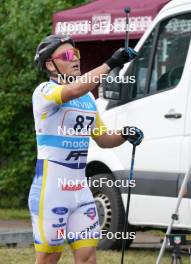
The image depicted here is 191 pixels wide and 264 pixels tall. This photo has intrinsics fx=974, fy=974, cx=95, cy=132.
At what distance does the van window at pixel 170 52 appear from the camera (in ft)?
30.4

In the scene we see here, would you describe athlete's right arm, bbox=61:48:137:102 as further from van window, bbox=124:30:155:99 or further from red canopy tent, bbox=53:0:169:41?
red canopy tent, bbox=53:0:169:41

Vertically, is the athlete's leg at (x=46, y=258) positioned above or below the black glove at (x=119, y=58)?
below

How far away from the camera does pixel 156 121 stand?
30.6 ft

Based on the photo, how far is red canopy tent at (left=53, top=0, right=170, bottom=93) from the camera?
40.2 feet

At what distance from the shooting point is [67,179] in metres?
6.18

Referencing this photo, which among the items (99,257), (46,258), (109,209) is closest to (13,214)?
(109,209)

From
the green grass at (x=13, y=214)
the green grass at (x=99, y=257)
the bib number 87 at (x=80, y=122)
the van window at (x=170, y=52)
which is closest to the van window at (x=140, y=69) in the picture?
the van window at (x=170, y=52)

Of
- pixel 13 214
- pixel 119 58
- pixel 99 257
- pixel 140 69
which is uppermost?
pixel 119 58

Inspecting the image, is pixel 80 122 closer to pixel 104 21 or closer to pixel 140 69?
pixel 140 69

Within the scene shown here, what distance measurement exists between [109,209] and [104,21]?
377 cm

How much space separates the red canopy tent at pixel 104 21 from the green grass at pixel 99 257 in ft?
11.1

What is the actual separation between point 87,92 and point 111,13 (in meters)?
6.87

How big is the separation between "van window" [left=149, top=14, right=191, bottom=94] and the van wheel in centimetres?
115

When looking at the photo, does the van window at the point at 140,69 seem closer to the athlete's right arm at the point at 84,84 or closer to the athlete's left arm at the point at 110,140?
the athlete's left arm at the point at 110,140
